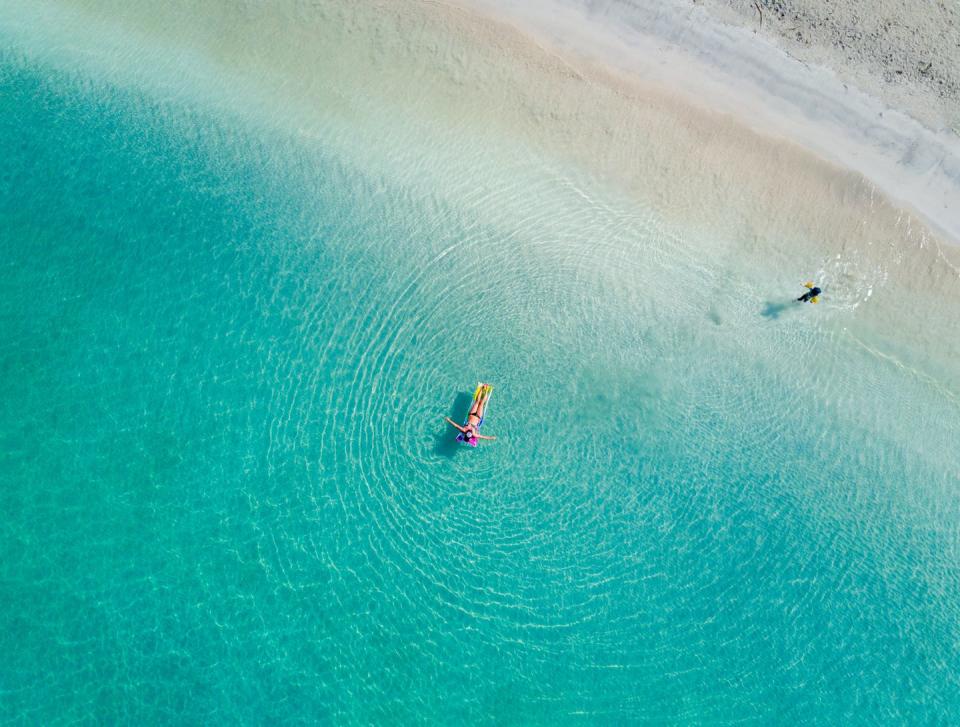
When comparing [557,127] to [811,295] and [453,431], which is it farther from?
[453,431]

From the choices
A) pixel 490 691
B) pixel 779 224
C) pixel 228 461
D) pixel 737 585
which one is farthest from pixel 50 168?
pixel 737 585

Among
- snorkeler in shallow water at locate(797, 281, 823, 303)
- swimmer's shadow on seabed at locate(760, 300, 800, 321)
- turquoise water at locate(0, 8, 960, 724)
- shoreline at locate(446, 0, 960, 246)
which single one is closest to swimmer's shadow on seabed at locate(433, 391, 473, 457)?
turquoise water at locate(0, 8, 960, 724)

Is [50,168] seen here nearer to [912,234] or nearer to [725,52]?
[725,52]

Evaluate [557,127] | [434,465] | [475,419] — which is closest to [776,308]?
[557,127]

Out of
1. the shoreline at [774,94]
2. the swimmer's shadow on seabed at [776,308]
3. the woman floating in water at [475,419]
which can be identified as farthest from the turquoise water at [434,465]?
the shoreline at [774,94]

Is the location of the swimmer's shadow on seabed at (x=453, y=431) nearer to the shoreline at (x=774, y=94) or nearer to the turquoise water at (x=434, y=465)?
the turquoise water at (x=434, y=465)

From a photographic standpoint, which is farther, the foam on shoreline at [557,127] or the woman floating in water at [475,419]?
the foam on shoreline at [557,127]

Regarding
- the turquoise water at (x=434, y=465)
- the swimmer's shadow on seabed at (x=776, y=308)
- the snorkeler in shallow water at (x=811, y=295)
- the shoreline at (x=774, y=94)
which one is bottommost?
the turquoise water at (x=434, y=465)
